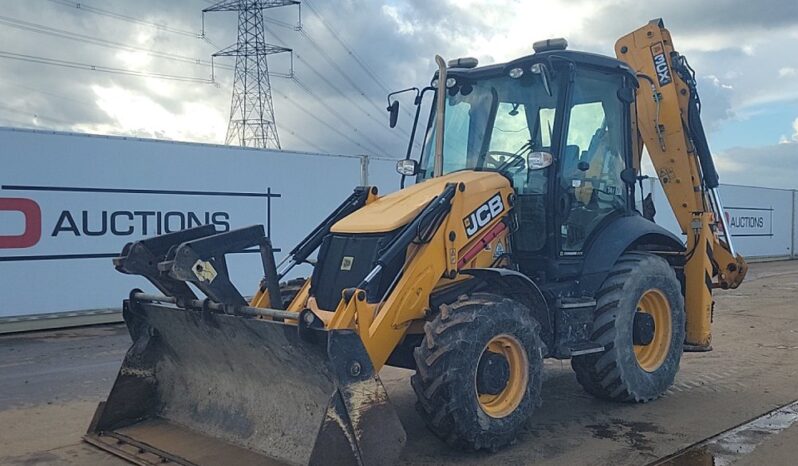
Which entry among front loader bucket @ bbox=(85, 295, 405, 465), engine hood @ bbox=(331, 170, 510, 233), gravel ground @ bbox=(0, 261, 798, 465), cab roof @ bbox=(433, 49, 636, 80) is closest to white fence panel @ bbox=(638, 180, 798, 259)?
gravel ground @ bbox=(0, 261, 798, 465)

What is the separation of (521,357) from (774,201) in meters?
25.1

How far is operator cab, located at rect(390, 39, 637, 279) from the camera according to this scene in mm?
5988

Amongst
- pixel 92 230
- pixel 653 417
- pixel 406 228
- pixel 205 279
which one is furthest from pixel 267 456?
pixel 92 230

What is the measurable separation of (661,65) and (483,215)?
3041mm

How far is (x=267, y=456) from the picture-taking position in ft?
15.5

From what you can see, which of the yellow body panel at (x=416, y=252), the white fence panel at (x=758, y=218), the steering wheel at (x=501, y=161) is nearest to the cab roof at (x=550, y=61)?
the steering wheel at (x=501, y=161)

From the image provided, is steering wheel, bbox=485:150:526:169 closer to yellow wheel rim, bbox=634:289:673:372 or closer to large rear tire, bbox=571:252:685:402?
large rear tire, bbox=571:252:685:402

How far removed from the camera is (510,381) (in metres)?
5.19

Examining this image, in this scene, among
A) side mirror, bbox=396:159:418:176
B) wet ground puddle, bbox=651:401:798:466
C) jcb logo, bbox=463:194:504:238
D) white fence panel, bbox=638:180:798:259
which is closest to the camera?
wet ground puddle, bbox=651:401:798:466

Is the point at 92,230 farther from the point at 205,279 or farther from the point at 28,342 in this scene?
the point at 205,279

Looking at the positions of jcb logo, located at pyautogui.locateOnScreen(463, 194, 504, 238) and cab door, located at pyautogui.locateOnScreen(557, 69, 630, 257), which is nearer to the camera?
jcb logo, located at pyautogui.locateOnScreen(463, 194, 504, 238)

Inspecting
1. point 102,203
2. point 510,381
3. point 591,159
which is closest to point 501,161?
point 591,159

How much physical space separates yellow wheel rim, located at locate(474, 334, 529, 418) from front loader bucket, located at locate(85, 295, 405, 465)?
0.94 meters

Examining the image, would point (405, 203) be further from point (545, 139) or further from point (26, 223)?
point (26, 223)
